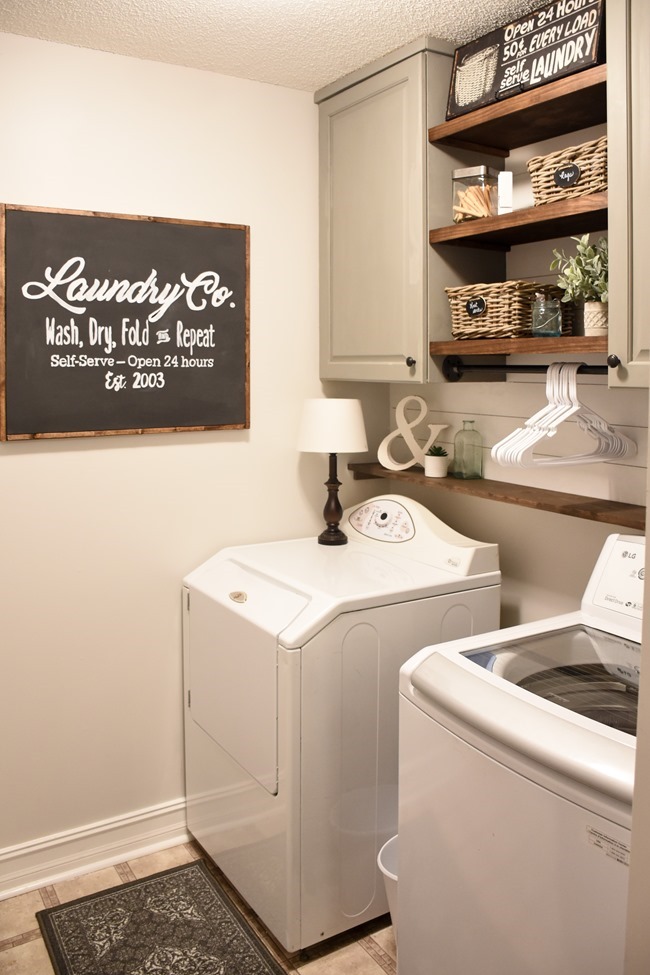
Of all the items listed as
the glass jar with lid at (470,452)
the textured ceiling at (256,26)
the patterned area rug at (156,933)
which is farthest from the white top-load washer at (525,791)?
the textured ceiling at (256,26)

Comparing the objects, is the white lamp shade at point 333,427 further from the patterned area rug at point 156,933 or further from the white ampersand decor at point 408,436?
the patterned area rug at point 156,933

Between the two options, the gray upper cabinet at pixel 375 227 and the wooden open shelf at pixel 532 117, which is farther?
the gray upper cabinet at pixel 375 227

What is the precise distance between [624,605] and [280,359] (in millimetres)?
1431

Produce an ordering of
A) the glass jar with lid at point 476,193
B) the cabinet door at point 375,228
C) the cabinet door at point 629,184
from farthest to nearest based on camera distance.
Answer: the cabinet door at point 375,228 < the glass jar with lid at point 476,193 < the cabinet door at point 629,184

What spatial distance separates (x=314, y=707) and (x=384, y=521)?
2.60 feet

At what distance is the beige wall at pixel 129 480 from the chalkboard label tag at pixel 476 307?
2.48 feet

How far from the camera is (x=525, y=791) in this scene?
1515 millimetres

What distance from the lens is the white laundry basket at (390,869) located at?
2.13 meters

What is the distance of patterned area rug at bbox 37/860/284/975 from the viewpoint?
7.21ft

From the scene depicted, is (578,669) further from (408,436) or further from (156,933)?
(156,933)

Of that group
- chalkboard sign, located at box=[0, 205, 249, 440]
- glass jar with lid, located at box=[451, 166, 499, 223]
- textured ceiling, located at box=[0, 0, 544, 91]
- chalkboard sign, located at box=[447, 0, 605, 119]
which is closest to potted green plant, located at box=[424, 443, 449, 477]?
chalkboard sign, located at box=[0, 205, 249, 440]

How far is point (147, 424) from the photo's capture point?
263cm

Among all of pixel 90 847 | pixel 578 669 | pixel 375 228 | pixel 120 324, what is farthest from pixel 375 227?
pixel 90 847

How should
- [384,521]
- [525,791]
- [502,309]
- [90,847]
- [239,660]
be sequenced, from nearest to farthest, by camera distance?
1. [525,791]
2. [502,309]
3. [239,660]
4. [90,847]
5. [384,521]
